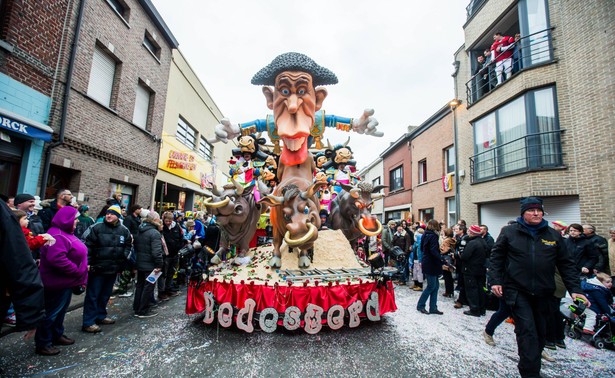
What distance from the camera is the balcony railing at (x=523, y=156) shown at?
766 centimetres

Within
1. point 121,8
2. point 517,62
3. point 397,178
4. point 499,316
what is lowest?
point 499,316

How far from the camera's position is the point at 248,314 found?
11.5 ft

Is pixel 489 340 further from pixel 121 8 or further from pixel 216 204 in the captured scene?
pixel 121 8

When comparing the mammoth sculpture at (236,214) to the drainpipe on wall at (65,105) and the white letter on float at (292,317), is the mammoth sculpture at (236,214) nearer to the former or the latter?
the white letter on float at (292,317)

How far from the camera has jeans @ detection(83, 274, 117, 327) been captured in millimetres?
3780

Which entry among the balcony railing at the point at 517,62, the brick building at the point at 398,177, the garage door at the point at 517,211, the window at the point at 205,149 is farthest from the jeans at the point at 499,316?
the window at the point at 205,149

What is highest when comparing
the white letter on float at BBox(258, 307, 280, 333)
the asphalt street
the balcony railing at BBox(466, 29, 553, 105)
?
the balcony railing at BBox(466, 29, 553, 105)

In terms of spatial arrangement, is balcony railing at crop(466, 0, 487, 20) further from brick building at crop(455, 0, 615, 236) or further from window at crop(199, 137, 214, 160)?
window at crop(199, 137, 214, 160)

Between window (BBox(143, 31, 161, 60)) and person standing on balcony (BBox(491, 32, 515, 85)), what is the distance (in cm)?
1299

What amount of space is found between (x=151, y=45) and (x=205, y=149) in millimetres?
6575

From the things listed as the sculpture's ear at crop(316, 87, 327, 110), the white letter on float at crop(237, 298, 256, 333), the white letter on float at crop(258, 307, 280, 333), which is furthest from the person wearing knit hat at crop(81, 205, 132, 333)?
the sculpture's ear at crop(316, 87, 327, 110)

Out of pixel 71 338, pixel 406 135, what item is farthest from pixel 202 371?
pixel 406 135

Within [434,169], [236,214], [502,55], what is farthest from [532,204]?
[434,169]

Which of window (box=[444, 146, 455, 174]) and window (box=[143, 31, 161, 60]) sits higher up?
window (box=[143, 31, 161, 60])
